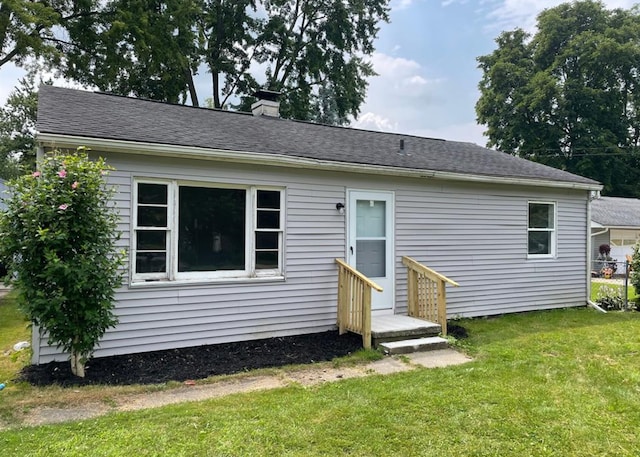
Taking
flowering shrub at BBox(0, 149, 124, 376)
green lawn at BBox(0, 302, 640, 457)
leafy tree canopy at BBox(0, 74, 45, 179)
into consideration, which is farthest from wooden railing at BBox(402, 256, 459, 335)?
leafy tree canopy at BBox(0, 74, 45, 179)

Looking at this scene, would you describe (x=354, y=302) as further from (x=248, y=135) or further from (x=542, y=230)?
(x=542, y=230)

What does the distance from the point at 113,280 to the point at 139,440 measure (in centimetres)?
197

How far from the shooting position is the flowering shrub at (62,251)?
413 cm

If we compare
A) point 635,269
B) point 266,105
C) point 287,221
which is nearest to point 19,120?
point 266,105

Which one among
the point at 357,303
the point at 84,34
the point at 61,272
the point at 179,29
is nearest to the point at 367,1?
the point at 179,29

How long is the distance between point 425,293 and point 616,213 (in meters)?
20.3

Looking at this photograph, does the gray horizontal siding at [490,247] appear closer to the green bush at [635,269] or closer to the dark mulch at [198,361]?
the green bush at [635,269]

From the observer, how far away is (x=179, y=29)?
1750 centimetres

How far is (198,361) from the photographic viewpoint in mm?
5074

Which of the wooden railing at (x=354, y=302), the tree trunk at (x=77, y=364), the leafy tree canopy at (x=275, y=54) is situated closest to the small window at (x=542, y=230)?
the wooden railing at (x=354, y=302)

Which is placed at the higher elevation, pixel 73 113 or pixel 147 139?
pixel 73 113

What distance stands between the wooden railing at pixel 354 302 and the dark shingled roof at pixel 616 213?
18.6m

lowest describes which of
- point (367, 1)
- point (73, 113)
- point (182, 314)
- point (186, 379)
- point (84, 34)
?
point (186, 379)

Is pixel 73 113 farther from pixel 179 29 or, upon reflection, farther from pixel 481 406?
pixel 179 29
